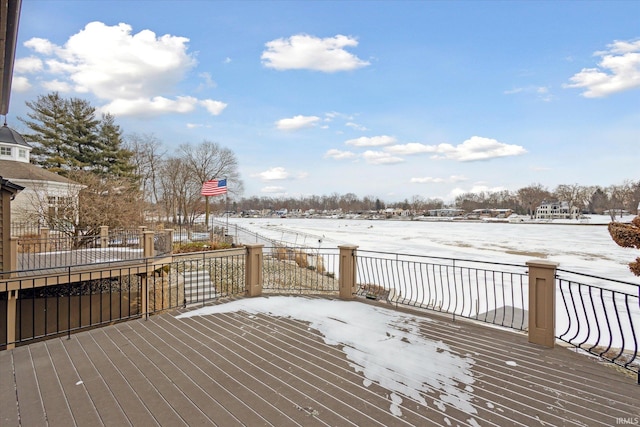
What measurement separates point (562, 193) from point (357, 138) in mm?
66836

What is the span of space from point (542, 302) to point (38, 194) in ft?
66.6

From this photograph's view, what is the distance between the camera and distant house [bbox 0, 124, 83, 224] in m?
15.0

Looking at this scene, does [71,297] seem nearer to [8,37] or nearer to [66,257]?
[66,257]

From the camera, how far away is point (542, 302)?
156 inches

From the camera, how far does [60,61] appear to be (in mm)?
12328

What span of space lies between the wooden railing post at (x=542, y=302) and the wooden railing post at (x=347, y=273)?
9.29 feet

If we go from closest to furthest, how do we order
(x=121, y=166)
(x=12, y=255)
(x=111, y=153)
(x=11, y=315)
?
(x=11, y=315) < (x=12, y=255) < (x=111, y=153) < (x=121, y=166)

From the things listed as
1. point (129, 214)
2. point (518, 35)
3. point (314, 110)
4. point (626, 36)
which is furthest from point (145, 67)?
point (626, 36)

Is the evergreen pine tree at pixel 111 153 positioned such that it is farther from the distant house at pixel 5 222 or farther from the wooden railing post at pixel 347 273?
the wooden railing post at pixel 347 273

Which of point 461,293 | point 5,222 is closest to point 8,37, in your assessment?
point 5,222

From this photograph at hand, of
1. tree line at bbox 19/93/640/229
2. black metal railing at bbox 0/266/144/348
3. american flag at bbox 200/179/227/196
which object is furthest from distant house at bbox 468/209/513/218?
black metal railing at bbox 0/266/144/348

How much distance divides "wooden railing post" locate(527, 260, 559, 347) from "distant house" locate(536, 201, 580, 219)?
8287 cm

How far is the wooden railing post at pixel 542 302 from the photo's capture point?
3.86m

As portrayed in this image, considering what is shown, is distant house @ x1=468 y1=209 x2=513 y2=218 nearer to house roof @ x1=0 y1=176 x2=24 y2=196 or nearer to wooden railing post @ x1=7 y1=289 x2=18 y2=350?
house roof @ x1=0 y1=176 x2=24 y2=196
